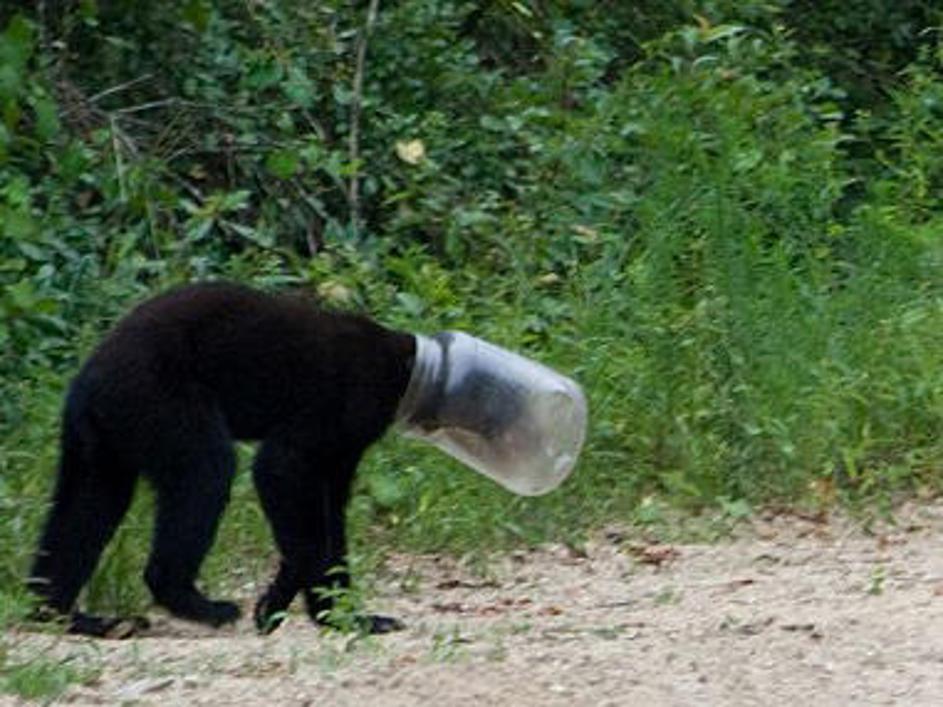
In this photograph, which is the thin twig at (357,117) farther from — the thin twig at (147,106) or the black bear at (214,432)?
the black bear at (214,432)

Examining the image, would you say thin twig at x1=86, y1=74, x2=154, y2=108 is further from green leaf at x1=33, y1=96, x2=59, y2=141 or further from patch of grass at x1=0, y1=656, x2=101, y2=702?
patch of grass at x1=0, y1=656, x2=101, y2=702

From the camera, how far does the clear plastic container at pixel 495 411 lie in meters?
7.92

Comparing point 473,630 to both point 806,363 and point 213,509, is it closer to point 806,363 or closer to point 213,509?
point 213,509

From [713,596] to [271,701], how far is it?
7.91 feet

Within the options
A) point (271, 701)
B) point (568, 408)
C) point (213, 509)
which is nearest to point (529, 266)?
point (568, 408)

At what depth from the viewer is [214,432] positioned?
297 inches

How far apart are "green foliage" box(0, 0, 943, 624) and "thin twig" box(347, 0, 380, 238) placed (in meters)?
0.03

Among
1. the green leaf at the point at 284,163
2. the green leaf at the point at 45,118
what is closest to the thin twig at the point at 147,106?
the green leaf at the point at 284,163

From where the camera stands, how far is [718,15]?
42.4 ft

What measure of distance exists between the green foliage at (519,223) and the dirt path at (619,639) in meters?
0.31

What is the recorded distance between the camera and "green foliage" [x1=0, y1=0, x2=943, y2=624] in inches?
363

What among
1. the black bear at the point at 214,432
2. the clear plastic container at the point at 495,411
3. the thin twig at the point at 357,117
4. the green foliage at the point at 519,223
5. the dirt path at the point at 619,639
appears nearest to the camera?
the dirt path at the point at 619,639

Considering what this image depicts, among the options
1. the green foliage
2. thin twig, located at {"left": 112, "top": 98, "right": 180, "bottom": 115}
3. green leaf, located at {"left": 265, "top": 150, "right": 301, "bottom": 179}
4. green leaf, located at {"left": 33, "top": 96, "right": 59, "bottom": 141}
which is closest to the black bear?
the green foliage

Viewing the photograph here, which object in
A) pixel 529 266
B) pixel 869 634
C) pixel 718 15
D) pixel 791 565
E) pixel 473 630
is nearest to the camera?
pixel 869 634
